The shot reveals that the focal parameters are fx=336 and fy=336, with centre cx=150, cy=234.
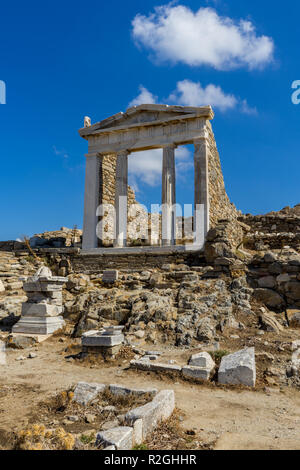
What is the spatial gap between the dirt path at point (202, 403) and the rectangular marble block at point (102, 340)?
1.45 feet

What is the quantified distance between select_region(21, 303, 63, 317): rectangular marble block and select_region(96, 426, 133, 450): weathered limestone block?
20.1 ft

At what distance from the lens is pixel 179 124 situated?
1381 centimetres

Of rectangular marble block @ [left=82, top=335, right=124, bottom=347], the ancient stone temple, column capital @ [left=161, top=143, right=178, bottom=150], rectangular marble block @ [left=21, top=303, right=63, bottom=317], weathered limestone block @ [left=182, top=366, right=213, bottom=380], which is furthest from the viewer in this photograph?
column capital @ [left=161, top=143, right=178, bottom=150]

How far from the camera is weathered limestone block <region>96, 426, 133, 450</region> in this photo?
2775 mm

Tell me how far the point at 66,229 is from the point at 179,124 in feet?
37.1

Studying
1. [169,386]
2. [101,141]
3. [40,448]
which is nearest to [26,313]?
[169,386]

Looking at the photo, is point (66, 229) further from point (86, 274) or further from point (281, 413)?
point (281, 413)

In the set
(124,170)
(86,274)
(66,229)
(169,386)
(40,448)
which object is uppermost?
(124,170)

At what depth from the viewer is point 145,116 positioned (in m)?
14.5

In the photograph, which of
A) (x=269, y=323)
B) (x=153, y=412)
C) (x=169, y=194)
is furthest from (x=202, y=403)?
(x=169, y=194)

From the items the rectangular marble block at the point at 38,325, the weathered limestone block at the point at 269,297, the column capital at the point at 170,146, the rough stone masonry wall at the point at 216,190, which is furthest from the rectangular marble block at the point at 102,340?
the column capital at the point at 170,146

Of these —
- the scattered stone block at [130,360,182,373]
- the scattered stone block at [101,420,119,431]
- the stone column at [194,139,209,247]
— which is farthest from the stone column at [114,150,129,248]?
the scattered stone block at [101,420,119,431]

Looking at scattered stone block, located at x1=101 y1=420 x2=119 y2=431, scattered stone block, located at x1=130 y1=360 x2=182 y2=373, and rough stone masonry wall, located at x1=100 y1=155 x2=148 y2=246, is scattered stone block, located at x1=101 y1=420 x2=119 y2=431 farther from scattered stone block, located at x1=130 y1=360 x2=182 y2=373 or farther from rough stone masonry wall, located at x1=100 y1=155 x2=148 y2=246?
rough stone masonry wall, located at x1=100 y1=155 x2=148 y2=246

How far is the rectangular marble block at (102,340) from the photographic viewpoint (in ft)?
20.6
